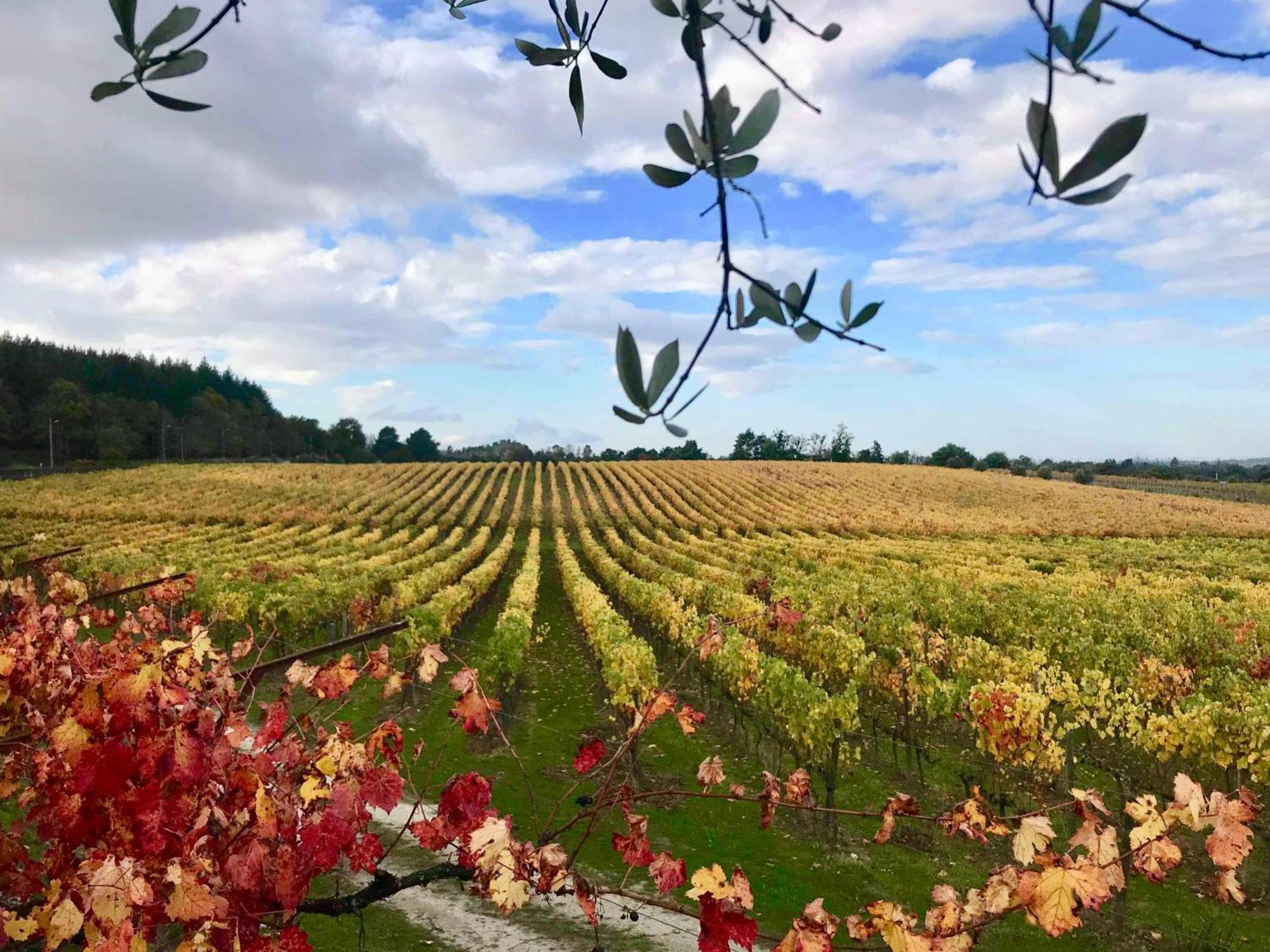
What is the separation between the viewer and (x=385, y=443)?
9262 cm

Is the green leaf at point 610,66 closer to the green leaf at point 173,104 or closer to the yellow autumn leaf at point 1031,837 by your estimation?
the green leaf at point 173,104

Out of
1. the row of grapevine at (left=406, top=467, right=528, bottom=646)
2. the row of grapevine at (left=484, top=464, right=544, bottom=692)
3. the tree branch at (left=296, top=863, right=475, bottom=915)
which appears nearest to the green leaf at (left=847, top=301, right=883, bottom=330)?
the tree branch at (left=296, top=863, right=475, bottom=915)

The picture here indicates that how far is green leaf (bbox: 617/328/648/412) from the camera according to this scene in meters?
0.82

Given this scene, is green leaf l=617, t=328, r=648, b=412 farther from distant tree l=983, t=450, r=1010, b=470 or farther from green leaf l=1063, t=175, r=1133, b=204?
distant tree l=983, t=450, r=1010, b=470

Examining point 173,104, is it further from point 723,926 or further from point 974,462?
point 974,462

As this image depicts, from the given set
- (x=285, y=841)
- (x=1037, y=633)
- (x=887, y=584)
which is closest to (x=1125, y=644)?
(x=1037, y=633)

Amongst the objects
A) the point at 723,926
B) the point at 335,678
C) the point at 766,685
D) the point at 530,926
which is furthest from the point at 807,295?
the point at 766,685

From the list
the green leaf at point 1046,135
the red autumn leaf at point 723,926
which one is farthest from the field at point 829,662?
the green leaf at point 1046,135

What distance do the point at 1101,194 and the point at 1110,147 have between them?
47 millimetres

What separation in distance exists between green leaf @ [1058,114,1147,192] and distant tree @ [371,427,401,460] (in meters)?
94.7

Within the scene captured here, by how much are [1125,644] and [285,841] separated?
42.6ft

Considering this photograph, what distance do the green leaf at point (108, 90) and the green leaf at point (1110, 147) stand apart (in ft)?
4.16

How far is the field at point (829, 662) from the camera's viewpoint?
7.01 m

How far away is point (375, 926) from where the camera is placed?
5.86 metres
